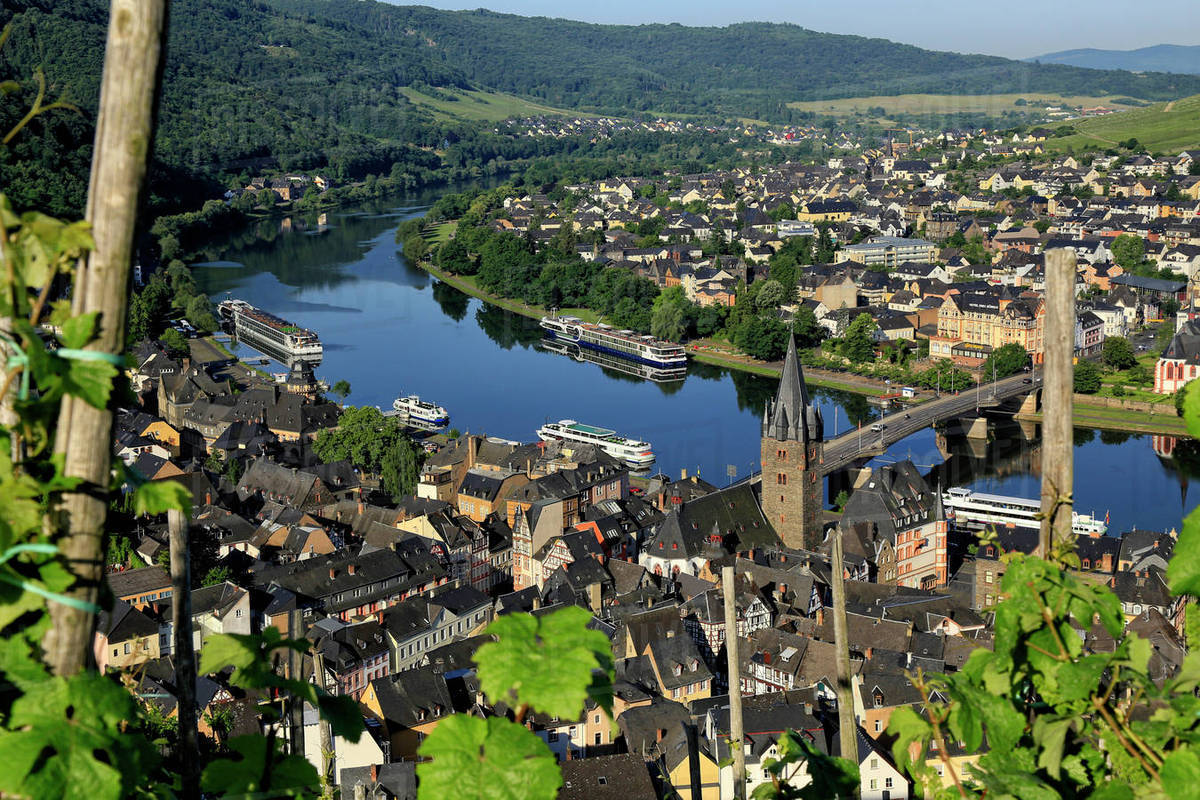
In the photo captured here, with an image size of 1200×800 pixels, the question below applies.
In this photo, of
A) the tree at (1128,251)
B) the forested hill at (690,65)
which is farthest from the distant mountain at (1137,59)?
the tree at (1128,251)

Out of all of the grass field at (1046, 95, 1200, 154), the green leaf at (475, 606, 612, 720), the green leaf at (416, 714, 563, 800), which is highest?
the grass field at (1046, 95, 1200, 154)

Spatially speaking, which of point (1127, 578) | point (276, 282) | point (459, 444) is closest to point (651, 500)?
point (459, 444)

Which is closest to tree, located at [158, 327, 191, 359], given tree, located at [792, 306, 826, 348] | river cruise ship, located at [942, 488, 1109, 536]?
tree, located at [792, 306, 826, 348]

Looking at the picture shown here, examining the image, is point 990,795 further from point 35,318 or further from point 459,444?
point 459,444

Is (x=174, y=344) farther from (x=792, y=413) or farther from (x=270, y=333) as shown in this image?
(x=792, y=413)

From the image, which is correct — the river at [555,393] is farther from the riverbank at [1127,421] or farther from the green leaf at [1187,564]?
the green leaf at [1187,564]

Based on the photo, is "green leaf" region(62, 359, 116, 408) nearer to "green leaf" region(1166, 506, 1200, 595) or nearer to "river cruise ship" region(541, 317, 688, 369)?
"green leaf" region(1166, 506, 1200, 595)
